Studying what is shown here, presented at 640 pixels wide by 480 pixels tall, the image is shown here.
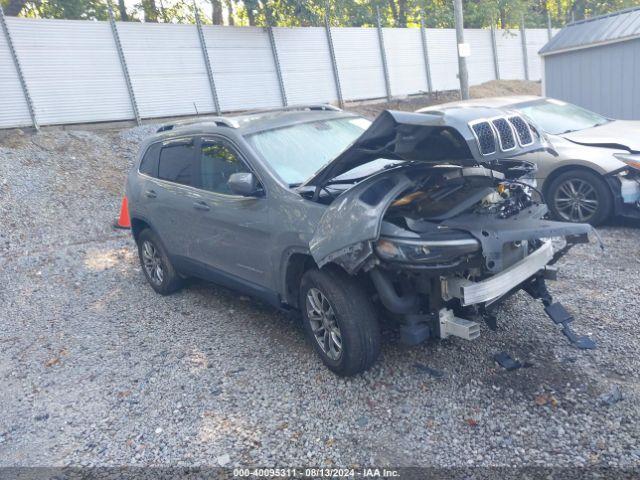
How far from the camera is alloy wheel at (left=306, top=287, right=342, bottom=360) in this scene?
363 centimetres

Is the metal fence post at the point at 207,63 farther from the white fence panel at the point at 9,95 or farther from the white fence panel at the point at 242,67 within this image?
the white fence panel at the point at 9,95

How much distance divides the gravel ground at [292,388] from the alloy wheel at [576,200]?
49 centimetres

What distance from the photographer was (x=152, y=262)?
19.4 ft

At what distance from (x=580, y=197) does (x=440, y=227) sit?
4.16 m

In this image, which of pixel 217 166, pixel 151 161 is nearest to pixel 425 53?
pixel 151 161

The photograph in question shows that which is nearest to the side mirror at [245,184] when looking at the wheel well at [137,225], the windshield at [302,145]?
the windshield at [302,145]

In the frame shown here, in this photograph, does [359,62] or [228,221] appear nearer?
[228,221]

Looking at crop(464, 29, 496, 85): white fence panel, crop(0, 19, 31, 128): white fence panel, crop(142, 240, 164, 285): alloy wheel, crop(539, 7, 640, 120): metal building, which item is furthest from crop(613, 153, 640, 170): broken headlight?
crop(464, 29, 496, 85): white fence panel

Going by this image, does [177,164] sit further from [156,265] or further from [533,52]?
[533,52]

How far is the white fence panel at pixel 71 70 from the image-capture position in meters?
10.7

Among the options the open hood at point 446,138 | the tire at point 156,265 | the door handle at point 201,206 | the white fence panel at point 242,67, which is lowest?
the tire at point 156,265

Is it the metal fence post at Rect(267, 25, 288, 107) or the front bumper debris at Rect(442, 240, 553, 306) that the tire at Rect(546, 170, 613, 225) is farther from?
the metal fence post at Rect(267, 25, 288, 107)

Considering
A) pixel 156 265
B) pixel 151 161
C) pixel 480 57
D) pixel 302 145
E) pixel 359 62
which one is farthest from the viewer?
pixel 480 57

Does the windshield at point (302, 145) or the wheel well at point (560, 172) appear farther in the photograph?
the wheel well at point (560, 172)
